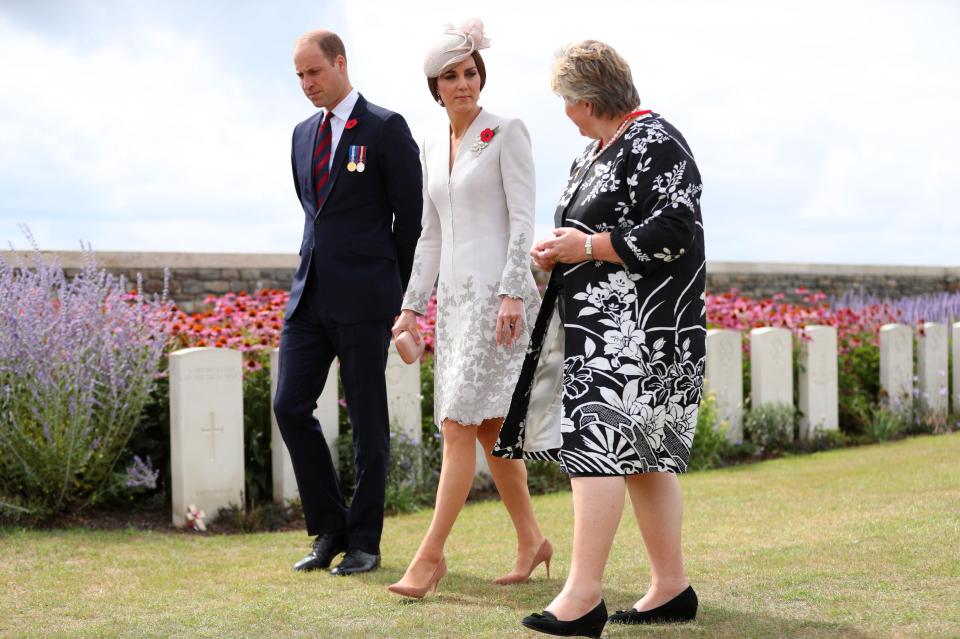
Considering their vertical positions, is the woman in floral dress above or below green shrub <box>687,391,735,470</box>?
above

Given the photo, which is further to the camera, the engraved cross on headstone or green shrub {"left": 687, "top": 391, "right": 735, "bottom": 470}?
green shrub {"left": 687, "top": 391, "right": 735, "bottom": 470}

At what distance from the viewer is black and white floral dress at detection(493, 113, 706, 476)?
290cm

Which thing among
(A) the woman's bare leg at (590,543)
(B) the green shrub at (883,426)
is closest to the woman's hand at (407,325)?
(A) the woman's bare leg at (590,543)

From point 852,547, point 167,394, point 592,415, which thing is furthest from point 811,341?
point 592,415

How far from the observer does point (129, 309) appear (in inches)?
246

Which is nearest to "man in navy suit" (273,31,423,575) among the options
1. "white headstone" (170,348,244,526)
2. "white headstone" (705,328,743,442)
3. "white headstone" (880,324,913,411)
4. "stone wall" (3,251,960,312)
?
"white headstone" (170,348,244,526)

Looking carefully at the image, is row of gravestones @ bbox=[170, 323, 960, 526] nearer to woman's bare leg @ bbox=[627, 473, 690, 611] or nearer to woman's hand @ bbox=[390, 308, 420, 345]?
woman's hand @ bbox=[390, 308, 420, 345]

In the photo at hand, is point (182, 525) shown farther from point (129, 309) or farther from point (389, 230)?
point (389, 230)

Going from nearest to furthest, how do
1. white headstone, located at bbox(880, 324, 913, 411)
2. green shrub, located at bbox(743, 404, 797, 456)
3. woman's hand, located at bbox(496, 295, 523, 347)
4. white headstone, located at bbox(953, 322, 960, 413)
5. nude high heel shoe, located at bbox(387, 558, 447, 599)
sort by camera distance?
woman's hand, located at bbox(496, 295, 523, 347)
nude high heel shoe, located at bbox(387, 558, 447, 599)
green shrub, located at bbox(743, 404, 797, 456)
white headstone, located at bbox(880, 324, 913, 411)
white headstone, located at bbox(953, 322, 960, 413)

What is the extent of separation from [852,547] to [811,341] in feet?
16.1

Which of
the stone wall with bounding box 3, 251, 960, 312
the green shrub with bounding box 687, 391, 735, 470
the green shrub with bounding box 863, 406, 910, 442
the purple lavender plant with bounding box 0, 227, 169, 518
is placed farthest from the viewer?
the stone wall with bounding box 3, 251, 960, 312

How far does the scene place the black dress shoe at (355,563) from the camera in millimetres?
4246

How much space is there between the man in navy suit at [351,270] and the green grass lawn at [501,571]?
15.7 inches

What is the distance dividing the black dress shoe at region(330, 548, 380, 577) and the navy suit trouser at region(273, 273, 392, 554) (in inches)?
1.0
